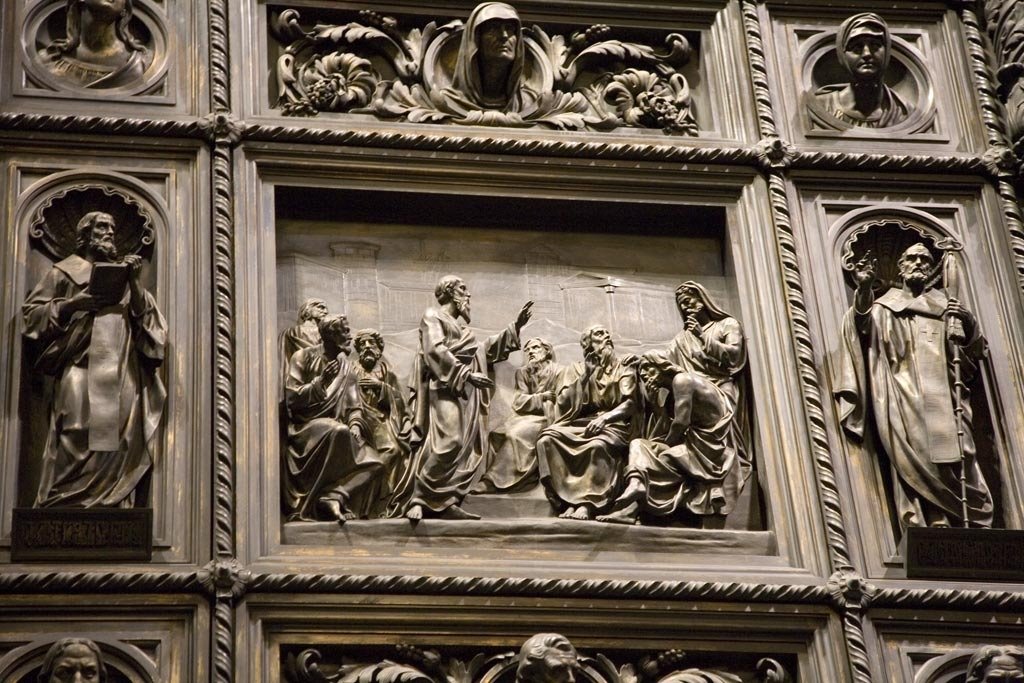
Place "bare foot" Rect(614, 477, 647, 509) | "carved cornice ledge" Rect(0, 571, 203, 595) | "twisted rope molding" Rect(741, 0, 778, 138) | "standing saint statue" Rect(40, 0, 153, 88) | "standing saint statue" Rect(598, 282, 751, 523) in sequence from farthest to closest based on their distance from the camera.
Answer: "twisted rope molding" Rect(741, 0, 778, 138), "standing saint statue" Rect(40, 0, 153, 88), "standing saint statue" Rect(598, 282, 751, 523), "bare foot" Rect(614, 477, 647, 509), "carved cornice ledge" Rect(0, 571, 203, 595)

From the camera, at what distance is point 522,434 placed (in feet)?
33.7

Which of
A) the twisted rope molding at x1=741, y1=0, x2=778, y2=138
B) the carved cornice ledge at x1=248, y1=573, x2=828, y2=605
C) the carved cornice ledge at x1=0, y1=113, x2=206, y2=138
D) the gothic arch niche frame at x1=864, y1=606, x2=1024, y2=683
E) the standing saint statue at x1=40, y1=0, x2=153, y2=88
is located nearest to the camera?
the carved cornice ledge at x1=248, y1=573, x2=828, y2=605

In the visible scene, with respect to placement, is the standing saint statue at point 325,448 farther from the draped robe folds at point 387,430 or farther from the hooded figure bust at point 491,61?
the hooded figure bust at point 491,61

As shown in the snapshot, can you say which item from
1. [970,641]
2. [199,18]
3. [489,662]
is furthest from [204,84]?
[970,641]

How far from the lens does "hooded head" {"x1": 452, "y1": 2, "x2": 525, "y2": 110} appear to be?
11156 mm

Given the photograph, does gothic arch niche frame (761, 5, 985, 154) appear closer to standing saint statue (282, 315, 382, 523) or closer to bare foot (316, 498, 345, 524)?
standing saint statue (282, 315, 382, 523)

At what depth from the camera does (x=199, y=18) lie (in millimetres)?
11172

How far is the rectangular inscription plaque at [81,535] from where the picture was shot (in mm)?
9367

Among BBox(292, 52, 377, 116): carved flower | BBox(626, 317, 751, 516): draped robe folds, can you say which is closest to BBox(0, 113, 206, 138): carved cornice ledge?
BBox(292, 52, 377, 116): carved flower

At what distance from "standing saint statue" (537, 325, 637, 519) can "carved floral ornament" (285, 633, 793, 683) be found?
30.8 inches

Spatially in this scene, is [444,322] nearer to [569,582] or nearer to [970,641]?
[569,582]

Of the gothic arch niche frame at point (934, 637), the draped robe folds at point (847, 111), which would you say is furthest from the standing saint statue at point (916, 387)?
the draped robe folds at point (847, 111)

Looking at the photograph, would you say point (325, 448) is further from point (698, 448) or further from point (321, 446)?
point (698, 448)

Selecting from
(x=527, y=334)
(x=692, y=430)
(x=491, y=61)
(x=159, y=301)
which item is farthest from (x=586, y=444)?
(x=491, y=61)
